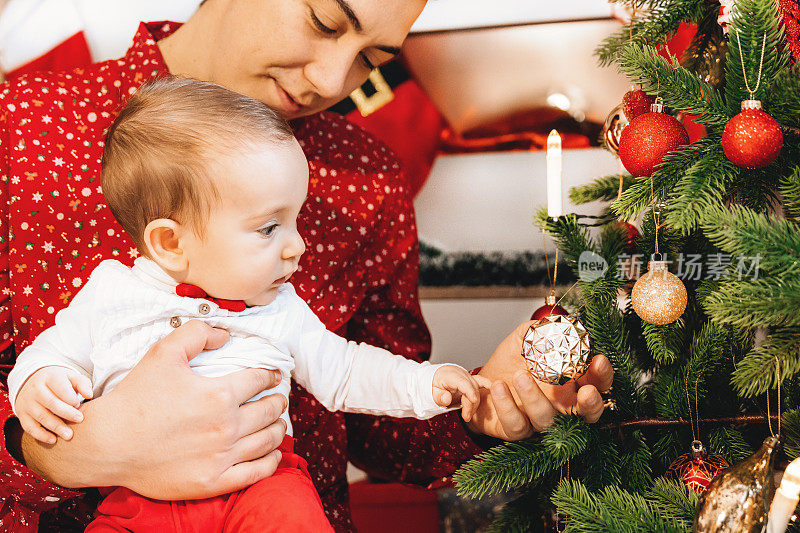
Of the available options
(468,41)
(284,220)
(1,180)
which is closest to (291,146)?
(284,220)

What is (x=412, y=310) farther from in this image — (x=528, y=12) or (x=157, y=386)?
(x=528, y=12)

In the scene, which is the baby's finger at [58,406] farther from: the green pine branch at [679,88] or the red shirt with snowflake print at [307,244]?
the green pine branch at [679,88]

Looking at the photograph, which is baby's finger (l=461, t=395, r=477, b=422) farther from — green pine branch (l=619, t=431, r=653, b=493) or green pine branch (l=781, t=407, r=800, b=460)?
green pine branch (l=781, t=407, r=800, b=460)

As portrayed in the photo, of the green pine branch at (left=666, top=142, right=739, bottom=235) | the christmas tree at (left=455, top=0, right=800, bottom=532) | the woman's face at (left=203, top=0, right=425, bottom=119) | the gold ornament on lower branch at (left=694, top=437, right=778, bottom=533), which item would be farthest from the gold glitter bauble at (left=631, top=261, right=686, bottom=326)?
the woman's face at (left=203, top=0, right=425, bottom=119)

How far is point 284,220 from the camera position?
2.86 feet

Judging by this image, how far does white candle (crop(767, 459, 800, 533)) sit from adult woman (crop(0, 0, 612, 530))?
251 millimetres

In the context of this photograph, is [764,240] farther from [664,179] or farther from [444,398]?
[444,398]

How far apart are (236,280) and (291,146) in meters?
0.19

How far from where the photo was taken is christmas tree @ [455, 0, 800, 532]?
0.71 metres

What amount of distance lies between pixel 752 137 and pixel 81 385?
845mm

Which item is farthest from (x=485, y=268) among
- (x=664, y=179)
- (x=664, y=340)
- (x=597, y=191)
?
(x=664, y=179)

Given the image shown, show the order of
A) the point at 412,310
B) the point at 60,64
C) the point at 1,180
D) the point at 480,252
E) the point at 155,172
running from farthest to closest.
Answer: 1. the point at 480,252
2. the point at 60,64
3. the point at 412,310
4. the point at 1,180
5. the point at 155,172

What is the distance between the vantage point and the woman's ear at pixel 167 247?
0.85 metres

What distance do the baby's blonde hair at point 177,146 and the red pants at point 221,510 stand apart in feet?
1.11
